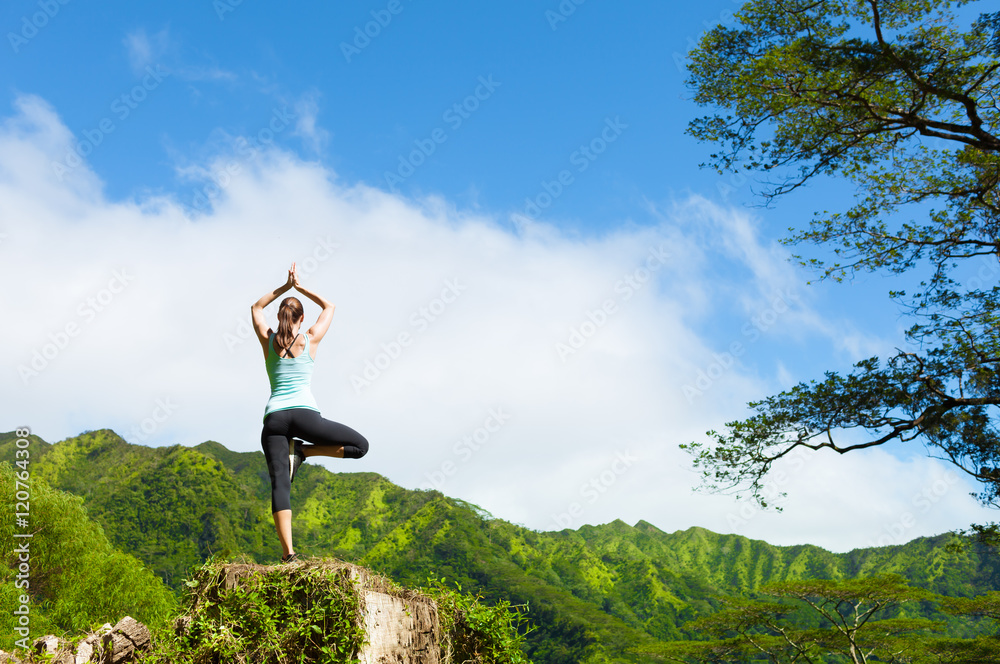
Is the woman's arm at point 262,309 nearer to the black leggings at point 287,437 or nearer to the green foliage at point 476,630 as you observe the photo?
the black leggings at point 287,437

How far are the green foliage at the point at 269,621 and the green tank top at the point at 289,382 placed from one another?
0.93 meters

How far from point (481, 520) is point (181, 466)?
24.7 m

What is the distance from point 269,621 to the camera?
126 inches

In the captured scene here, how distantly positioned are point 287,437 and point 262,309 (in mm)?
853

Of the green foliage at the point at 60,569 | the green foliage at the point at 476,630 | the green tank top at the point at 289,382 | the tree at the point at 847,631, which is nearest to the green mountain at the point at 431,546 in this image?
the tree at the point at 847,631

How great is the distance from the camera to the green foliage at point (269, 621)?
3148 millimetres

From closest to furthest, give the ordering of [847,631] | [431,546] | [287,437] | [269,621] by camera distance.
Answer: [269,621] → [287,437] → [847,631] → [431,546]

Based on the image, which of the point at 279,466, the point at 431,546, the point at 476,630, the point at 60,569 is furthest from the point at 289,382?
the point at 431,546

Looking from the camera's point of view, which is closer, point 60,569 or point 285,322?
point 285,322

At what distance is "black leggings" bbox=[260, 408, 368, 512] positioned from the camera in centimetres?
379

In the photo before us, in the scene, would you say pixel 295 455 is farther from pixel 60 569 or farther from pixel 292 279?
pixel 60 569

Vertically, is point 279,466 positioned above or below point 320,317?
below

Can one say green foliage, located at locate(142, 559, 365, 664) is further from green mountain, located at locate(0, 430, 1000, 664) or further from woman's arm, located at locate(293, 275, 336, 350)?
green mountain, located at locate(0, 430, 1000, 664)

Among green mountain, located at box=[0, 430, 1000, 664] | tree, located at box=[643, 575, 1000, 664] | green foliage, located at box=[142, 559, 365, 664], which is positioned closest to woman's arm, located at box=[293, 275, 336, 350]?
green foliage, located at box=[142, 559, 365, 664]
